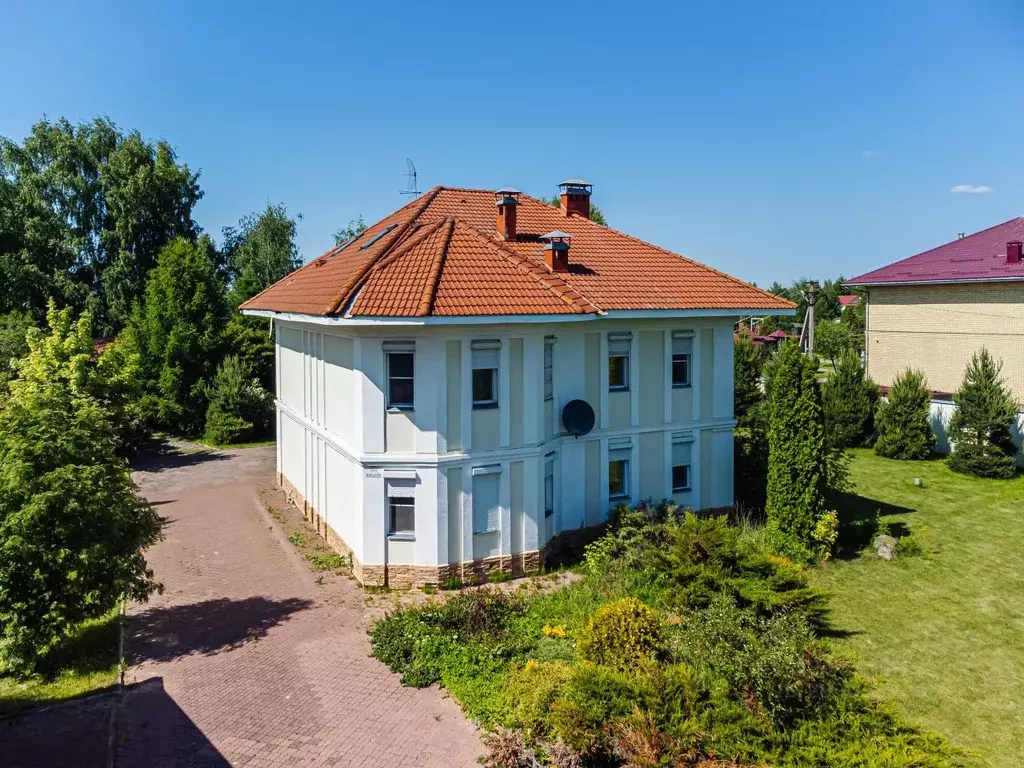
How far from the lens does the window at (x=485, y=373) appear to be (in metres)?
15.5

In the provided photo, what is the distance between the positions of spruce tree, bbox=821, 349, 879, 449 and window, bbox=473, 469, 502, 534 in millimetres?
20226

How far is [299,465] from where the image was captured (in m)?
22.2

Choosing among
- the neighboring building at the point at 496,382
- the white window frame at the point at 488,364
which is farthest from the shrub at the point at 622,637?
the white window frame at the point at 488,364

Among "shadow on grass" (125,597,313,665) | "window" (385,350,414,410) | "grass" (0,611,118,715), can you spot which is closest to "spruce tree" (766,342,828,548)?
"window" (385,350,414,410)

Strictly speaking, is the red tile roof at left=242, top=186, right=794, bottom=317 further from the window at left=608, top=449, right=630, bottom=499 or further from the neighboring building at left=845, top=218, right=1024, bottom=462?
the neighboring building at left=845, top=218, right=1024, bottom=462

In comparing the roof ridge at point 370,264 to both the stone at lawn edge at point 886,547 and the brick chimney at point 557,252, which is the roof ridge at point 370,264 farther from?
the stone at lawn edge at point 886,547

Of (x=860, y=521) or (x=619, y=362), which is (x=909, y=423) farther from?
(x=619, y=362)

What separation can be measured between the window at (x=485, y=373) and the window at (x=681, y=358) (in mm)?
5462

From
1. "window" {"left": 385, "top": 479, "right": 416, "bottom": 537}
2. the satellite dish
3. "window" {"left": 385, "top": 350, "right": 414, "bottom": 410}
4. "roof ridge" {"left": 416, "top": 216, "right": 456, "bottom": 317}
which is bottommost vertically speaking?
"window" {"left": 385, "top": 479, "right": 416, "bottom": 537}

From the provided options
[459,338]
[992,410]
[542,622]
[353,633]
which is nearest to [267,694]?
[353,633]

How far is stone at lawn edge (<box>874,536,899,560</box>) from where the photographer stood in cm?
1781

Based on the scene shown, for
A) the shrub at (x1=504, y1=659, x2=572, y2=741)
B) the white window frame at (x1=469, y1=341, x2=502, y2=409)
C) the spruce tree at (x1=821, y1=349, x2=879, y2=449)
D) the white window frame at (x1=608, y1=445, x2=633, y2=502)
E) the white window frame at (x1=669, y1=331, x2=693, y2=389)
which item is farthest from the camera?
the spruce tree at (x1=821, y1=349, x2=879, y2=449)

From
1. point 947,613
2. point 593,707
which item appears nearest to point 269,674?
point 593,707

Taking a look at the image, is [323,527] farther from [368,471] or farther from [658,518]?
[658,518]
